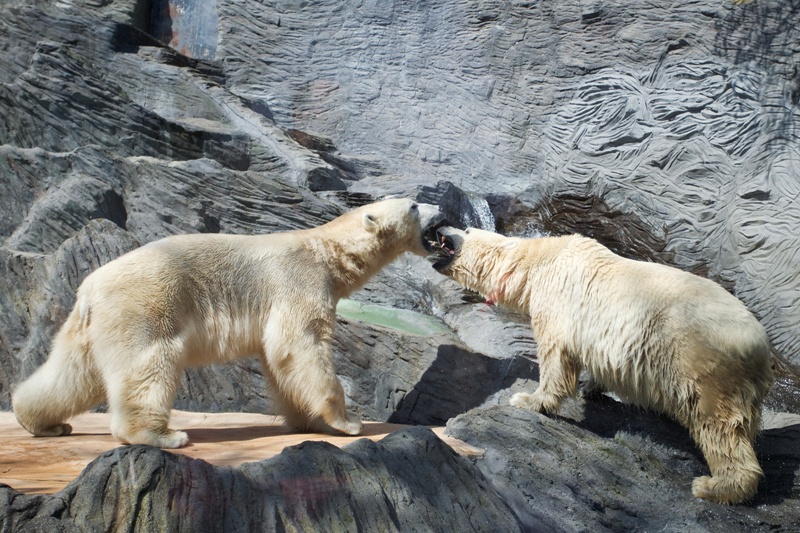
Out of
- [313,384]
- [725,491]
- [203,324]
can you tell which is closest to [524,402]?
[725,491]

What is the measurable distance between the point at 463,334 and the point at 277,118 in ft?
28.6

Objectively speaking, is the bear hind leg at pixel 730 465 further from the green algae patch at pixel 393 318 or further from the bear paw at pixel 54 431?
the bear paw at pixel 54 431

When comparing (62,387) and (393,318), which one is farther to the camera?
(393,318)

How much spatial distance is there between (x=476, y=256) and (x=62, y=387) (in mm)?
3202

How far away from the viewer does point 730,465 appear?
4.55m

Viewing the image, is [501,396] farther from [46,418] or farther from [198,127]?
[198,127]

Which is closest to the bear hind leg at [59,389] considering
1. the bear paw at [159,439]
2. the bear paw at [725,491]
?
the bear paw at [159,439]

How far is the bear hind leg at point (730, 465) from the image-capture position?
178 inches

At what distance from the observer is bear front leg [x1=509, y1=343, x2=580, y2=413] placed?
5.14 meters

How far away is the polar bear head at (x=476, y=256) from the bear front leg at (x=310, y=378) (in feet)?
4.62

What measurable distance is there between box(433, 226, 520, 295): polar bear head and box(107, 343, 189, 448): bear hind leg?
8.31ft

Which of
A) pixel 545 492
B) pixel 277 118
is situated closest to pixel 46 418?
pixel 545 492

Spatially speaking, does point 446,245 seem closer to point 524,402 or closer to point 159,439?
point 524,402

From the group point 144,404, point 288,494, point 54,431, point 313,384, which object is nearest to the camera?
point 288,494
